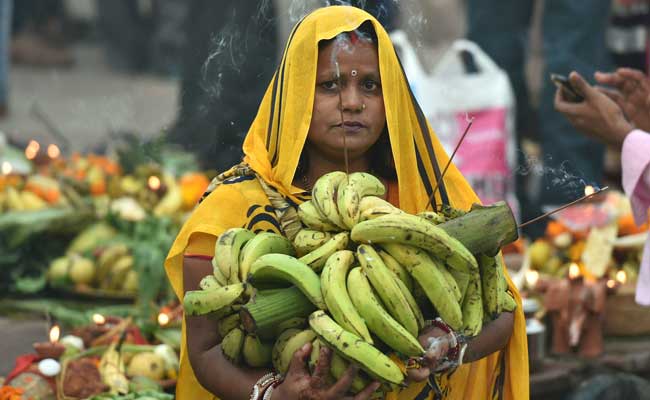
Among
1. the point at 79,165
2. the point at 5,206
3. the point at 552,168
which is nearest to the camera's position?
the point at 552,168

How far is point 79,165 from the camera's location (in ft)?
22.5

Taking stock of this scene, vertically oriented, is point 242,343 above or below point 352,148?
below

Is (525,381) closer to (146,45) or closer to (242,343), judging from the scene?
(242,343)

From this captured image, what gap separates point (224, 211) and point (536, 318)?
2.32 meters

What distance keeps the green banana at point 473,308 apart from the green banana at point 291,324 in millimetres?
358

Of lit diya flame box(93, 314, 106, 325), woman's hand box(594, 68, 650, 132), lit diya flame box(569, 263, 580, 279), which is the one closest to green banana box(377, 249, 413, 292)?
woman's hand box(594, 68, 650, 132)

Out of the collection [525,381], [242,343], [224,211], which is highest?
[224,211]

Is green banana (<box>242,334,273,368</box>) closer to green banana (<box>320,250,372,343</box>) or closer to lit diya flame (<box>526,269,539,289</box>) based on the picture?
green banana (<box>320,250,372,343</box>)

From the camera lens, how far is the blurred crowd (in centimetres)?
371

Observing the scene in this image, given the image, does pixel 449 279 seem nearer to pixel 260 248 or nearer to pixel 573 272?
pixel 260 248

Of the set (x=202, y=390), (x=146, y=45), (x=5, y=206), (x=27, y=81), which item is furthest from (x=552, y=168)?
(x=146, y=45)

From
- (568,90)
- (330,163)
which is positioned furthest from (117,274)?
(330,163)

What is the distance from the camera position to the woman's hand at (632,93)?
4.21 meters

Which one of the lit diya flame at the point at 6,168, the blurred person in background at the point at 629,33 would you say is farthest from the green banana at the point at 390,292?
the blurred person in background at the point at 629,33
